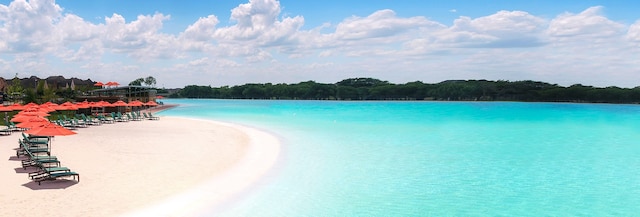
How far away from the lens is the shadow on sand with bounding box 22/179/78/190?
10695mm

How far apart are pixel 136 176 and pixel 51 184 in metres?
2.05

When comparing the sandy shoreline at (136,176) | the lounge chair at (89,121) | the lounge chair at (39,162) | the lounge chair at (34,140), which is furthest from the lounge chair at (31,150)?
the lounge chair at (89,121)

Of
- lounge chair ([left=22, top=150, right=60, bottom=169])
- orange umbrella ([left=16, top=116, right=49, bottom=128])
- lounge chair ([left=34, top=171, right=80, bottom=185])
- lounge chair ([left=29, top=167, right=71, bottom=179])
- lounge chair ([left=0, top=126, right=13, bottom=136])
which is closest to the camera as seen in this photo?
lounge chair ([left=34, top=171, right=80, bottom=185])

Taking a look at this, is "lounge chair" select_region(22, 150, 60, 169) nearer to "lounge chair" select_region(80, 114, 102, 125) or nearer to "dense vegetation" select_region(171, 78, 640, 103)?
"lounge chair" select_region(80, 114, 102, 125)

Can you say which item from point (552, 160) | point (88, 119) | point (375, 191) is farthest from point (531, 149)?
Result: point (88, 119)

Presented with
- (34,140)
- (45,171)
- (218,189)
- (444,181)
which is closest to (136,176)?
(45,171)

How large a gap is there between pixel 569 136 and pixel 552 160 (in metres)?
12.5

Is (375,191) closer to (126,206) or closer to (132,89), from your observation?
(126,206)

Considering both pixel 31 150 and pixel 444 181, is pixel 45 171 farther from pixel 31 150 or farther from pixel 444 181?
pixel 444 181

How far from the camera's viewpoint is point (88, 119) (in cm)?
2958

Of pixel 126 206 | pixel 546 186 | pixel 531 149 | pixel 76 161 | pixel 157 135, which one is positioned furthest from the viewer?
pixel 157 135

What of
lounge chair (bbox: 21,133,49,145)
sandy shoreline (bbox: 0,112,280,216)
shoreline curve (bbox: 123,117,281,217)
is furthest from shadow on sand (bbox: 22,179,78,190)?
lounge chair (bbox: 21,133,49,145)

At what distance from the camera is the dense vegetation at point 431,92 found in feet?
374

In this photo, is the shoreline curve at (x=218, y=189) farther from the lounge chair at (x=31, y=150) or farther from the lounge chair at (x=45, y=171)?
the lounge chair at (x=31, y=150)
